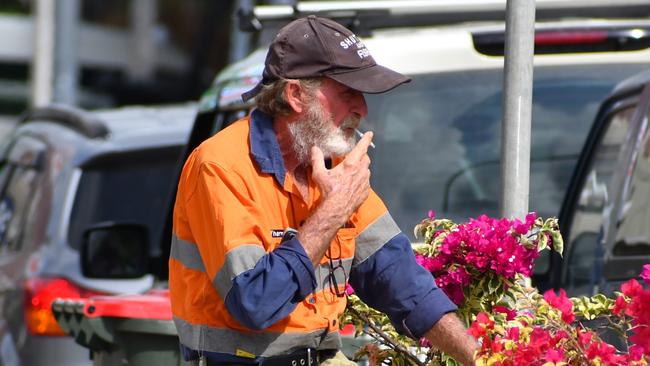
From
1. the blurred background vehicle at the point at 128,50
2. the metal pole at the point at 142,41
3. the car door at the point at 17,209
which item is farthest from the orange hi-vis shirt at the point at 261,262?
the metal pole at the point at 142,41

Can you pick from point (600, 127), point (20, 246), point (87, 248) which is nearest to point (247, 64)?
point (87, 248)

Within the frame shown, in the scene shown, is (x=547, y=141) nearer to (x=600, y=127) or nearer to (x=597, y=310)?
(x=600, y=127)

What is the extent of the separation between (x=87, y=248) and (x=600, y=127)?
2208mm

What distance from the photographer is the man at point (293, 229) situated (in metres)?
3.59

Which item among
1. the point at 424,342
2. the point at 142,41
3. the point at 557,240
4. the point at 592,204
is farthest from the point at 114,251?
the point at 142,41

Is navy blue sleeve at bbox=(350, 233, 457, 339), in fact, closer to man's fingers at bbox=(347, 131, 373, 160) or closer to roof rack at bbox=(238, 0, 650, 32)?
man's fingers at bbox=(347, 131, 373, 160)

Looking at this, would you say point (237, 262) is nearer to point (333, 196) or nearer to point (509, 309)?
point (333, 196)

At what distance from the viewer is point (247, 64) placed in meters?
6.11

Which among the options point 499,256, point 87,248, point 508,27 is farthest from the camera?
point 87,248

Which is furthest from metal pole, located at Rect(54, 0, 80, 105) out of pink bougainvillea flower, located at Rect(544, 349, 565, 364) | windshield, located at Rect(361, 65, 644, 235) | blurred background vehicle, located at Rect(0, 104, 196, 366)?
pink bougainvillea flower, located at Rect(544, 349, 565, 364)

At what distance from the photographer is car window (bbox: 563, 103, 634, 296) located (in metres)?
5.81

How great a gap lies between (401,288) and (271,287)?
0.59 m

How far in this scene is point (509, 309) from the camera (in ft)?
13.1

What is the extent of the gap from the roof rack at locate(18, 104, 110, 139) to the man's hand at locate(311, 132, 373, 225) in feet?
14.1
